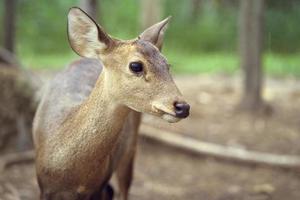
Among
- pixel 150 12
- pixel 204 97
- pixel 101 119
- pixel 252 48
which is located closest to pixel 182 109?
pixel 101 119

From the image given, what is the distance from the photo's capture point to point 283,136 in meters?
7.95

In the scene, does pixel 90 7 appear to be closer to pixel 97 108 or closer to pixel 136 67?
pixel 97 108

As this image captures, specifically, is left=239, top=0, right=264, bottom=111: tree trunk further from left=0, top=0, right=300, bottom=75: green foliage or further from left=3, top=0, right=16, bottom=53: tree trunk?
left=0, top=0, right=300, bottom=75: green foliage

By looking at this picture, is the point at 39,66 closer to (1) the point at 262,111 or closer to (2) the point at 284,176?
(1) the point at 262,111

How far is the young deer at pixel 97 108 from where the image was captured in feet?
11.9

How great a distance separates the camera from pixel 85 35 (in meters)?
3.87

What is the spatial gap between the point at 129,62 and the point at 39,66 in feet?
27.4

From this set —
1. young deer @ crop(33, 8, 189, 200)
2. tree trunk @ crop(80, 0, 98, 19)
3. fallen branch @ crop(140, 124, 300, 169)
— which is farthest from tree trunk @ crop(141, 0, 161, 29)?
young deer @ crop(33, 8, 189, 200)

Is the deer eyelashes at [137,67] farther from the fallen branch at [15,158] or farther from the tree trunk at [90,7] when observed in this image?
the fallen branch at [15,158]

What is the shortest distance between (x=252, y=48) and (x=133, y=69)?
16.4 ft

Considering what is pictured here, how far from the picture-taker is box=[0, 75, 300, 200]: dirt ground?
20.4ft

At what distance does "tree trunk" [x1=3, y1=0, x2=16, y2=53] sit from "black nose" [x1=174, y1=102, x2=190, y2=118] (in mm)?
5430

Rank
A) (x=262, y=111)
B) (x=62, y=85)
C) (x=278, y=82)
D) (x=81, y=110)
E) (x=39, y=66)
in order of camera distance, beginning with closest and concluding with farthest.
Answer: (x=81, y=110), (x=62, y=85), (x=262, y=111), (x=278, y=82), (x=39, y=66)

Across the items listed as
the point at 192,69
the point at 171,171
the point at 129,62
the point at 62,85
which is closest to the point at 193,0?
the point at 192,69
